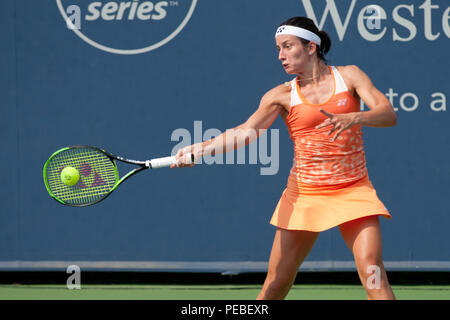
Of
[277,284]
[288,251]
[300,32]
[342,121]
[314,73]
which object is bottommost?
[277,284]

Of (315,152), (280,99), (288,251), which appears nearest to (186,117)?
(280,99)

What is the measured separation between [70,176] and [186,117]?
172cm

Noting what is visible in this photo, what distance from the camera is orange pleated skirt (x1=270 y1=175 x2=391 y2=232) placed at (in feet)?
11.0

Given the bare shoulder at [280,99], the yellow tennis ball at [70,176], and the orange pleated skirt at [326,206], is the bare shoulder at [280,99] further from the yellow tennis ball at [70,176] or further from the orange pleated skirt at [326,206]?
the yellow tennis ball at [70,176]

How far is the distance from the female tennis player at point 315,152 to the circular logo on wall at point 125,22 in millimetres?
2025

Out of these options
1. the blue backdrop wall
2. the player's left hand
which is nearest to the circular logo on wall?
the blue backdrop wall

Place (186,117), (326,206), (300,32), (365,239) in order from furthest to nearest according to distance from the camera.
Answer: (186,117) → (300,32) → (326,206) → (365,239)

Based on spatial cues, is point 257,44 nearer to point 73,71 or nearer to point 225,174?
point 225,174

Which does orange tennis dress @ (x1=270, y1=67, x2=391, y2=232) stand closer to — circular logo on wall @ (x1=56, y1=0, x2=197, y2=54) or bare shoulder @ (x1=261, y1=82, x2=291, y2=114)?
bare shoulder @ (x1=261, y1=82, x2=291, y2=114)

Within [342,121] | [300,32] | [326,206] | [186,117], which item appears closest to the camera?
[342,121]

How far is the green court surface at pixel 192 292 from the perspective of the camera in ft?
17.1

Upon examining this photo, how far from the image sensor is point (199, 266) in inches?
219

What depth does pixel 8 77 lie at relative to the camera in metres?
5.63

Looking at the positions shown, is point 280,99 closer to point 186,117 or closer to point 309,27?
point 309,27
